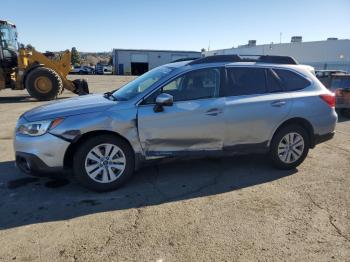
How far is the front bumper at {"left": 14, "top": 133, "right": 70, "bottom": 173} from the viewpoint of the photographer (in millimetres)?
4512

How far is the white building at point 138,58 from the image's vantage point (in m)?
64.0

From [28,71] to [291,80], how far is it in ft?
40.6

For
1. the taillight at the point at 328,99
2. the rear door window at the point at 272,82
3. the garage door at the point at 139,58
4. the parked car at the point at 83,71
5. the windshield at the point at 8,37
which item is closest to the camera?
the rear door window at the point at 272,82

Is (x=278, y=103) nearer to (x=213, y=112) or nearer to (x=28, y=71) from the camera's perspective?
(x=213, y=112)

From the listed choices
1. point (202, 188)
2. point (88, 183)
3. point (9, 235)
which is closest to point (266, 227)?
point (202, 188)

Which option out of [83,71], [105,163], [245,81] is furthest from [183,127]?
[83,71]

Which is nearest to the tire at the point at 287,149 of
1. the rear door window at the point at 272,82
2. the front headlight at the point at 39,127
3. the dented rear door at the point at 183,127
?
the rear door window at the point at 272,82

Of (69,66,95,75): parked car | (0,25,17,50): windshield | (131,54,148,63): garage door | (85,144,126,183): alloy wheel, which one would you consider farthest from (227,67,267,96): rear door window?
(131,54,148,63): garage door

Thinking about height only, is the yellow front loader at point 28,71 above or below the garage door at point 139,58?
below

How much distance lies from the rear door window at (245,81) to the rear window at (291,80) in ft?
1.11

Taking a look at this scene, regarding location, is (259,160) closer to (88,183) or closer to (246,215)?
(246,215)

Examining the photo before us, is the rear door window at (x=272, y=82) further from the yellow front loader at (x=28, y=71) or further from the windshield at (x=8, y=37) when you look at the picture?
the windshield at (x=8, y=37)

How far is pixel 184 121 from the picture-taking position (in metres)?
4.99

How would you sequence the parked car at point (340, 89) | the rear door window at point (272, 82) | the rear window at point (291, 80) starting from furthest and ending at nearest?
the parked car at point (340, 89)
the rear window at point (291, 80)
the rear door window at point (272, 82)
